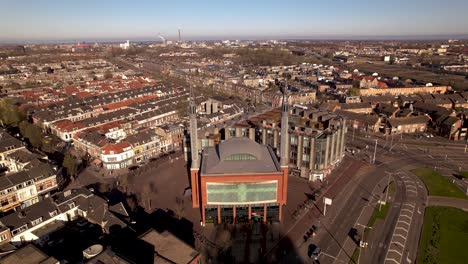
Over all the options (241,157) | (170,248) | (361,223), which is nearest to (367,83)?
(361,223)

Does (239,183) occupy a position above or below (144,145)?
above

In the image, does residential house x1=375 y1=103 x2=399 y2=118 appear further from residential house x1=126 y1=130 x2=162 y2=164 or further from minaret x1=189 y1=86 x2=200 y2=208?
minaret x1=189 y1=86 x2=200 y2=208

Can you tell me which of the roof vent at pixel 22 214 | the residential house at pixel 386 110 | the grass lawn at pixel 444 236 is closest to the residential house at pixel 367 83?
the residential house at pixel 386 110

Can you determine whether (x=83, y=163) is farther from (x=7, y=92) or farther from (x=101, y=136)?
(x=7, y=92)

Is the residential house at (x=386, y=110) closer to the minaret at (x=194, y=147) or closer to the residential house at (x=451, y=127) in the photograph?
the residential house at (x=451, y=127)

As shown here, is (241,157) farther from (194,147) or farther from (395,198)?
(395,198)

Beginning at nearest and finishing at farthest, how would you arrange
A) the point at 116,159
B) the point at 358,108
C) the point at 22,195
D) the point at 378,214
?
the point at 378,214 < the point at 22,195 < the point at 116,159 < the point at 358,108
